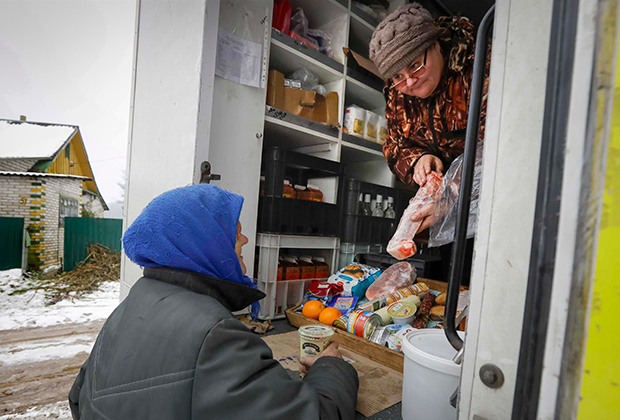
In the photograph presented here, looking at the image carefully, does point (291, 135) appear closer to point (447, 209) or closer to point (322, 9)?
point (322, 9)

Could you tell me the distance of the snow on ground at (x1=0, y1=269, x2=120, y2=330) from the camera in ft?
10.7

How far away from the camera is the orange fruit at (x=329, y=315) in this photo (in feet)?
6.64

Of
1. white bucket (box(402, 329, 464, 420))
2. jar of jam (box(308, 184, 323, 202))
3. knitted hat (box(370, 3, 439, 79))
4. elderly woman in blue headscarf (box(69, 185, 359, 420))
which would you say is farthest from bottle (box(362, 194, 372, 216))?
elderly woman in blue headscarf (box(69, 185, 359, 420))

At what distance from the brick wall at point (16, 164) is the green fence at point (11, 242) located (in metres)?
3.16

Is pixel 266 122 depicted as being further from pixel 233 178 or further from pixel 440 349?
pixel 440 349

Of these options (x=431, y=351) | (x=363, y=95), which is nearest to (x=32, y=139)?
(x=363, y=95)

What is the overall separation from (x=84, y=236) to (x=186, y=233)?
331 inches

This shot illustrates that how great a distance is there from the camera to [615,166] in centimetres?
41

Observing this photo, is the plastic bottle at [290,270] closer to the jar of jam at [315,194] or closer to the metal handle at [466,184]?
the jar of jam at [315,194]

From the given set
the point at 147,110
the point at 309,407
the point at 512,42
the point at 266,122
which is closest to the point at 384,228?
the point at 266,122

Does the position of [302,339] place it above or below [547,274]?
below

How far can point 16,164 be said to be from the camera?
9602 millimetres

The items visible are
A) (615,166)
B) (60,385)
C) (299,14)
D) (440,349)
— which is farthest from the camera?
(299,14)

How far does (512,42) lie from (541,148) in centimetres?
19
